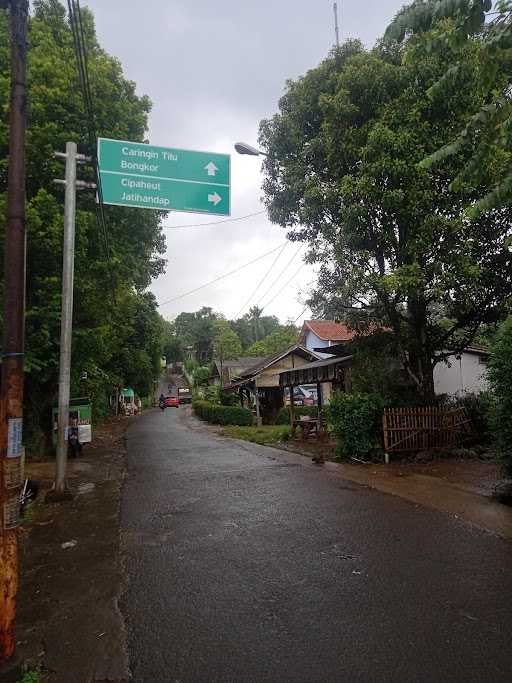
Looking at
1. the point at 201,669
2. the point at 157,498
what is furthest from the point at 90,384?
the point at 201,669

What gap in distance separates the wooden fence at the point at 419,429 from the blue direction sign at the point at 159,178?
7.05 metres

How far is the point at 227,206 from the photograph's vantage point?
299 inches

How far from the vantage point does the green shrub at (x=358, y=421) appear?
1172cm

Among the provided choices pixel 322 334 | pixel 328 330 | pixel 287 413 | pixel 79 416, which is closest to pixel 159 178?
pixel 79 416

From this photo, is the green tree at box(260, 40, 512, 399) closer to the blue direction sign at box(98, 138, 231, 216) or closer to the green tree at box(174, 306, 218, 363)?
the blue direction sign at box(98, 138, 231, 216)

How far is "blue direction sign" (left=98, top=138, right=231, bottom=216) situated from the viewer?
7.28 meters

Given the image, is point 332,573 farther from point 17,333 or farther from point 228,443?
point 228,443

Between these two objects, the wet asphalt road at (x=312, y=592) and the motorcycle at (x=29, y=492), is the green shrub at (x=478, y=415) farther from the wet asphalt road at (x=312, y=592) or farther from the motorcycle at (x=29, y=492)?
the motorcycle at (x=29, y=492)

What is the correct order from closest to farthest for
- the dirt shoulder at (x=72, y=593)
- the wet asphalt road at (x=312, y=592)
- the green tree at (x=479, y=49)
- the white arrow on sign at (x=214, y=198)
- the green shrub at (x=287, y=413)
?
1. the wet asphalt road at (x=312, y=592)
2. the dirt shoulder at (x=72, y=593)
3. the green tree at (x=479, y=49)
4. the white arrow on sign at (x=214, y=198)
5. the green shrub at (x=287, y=413)

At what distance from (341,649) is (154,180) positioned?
6634 millimetres

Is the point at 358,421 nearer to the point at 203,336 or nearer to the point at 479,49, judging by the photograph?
the point at 479,49

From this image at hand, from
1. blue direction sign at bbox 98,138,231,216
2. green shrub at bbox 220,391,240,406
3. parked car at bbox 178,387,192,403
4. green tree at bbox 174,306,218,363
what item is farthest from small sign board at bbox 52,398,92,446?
green tree at bbox 174,306,218,363

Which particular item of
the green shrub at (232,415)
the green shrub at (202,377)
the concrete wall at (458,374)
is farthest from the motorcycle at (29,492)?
the green shrub at (202,377)

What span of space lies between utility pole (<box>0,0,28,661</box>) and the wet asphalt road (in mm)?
1056
